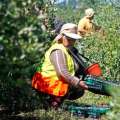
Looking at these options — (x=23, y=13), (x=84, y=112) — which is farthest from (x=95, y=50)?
(x=23, y=13)

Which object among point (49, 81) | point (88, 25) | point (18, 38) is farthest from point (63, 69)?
point (88, 25)

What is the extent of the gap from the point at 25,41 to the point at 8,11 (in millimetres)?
315

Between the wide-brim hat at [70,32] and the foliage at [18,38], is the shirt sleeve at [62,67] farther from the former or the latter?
the foliage at [18,38]

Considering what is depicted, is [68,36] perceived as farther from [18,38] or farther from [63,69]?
[18,38]

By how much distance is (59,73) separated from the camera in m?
8.16

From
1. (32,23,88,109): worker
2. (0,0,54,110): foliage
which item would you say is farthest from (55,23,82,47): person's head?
(0,0,54,110): foliage

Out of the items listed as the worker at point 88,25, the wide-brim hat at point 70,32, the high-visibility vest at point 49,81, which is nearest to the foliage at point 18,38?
the wide-brim hat at point 70,32

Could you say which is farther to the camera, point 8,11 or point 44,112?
point 44,112

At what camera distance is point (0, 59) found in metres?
5.19

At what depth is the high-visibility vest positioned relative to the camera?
Result: 833cm

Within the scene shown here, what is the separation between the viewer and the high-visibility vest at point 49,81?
8.33 m

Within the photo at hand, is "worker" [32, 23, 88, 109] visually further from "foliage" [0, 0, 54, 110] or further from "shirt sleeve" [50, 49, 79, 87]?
"foliage" [0, 0, 54, 110]

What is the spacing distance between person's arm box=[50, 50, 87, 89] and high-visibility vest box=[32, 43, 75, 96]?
0.15m

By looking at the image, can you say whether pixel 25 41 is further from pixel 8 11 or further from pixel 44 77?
pixel 44 77
